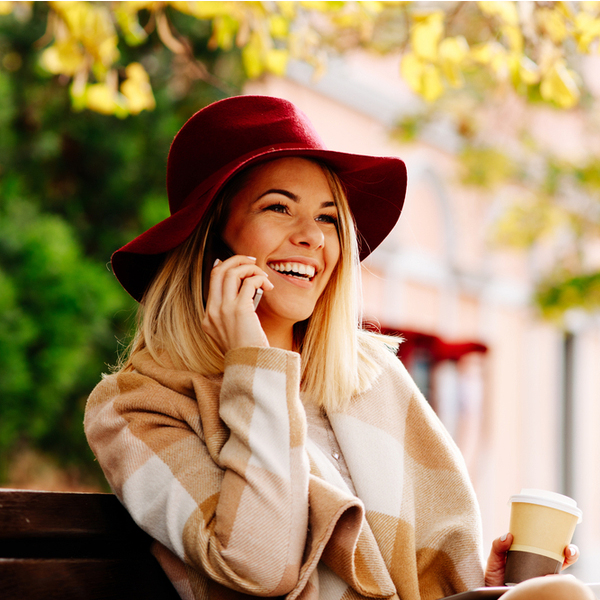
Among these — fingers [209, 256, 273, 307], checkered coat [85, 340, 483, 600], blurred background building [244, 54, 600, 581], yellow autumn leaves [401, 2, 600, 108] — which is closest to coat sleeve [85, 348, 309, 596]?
checkered coat [85, 340, 483, 600]

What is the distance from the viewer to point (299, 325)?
2.31 metres

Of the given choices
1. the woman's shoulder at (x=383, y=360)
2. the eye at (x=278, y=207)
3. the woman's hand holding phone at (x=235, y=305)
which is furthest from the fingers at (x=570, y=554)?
the eye at (x=278, y=207)

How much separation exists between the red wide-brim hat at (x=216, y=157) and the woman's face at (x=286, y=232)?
6cm

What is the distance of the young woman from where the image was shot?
1603 mm

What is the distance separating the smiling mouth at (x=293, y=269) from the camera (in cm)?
206

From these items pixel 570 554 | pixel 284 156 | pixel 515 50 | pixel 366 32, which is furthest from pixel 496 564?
pixel 366 32

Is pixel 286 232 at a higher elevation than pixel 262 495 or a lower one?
higher

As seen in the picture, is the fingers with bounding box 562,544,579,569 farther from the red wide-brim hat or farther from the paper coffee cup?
the red wide-brim hat

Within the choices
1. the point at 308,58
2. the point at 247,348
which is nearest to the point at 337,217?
the point at 247,348

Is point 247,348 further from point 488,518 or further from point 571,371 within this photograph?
point 571,371

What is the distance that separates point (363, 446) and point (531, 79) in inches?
72.1

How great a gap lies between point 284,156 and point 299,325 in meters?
0.52

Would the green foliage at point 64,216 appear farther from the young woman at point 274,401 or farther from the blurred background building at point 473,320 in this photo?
the young woman at point 274,401

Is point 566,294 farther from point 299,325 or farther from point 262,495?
point 262,495
